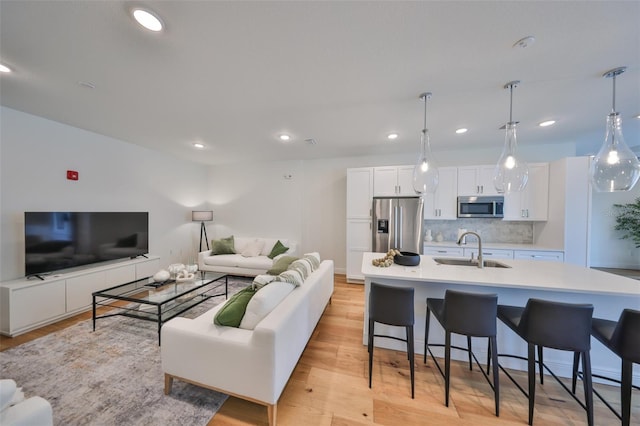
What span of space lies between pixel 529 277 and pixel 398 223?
7.08 feet

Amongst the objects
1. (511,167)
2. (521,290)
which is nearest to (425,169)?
(511,167)

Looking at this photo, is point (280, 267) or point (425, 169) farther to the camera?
point (280, 267)

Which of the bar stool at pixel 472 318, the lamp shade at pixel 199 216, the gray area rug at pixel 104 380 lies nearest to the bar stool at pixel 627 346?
the bar stool at pixel 472 318

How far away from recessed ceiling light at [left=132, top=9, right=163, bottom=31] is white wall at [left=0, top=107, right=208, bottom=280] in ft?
9.33

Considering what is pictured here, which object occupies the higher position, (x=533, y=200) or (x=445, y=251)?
(x=533, y=200)

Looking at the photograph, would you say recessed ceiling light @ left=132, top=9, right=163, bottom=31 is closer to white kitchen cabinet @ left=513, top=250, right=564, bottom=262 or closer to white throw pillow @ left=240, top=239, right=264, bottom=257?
white throw pillow @ left=240, top=239, right=264, bottom=257

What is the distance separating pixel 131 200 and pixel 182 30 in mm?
3610

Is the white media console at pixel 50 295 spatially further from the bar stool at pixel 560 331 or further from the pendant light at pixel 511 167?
the pendant light at pixel 511 167

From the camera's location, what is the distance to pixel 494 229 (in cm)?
405

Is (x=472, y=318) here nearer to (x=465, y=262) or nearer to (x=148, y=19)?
(x=465, y=262)

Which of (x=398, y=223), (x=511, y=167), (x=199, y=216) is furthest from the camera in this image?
(x=199, y=216)

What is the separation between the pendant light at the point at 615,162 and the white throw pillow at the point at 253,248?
4.86m

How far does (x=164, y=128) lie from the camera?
3.13 m

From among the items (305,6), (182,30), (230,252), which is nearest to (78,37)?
(182,30)
